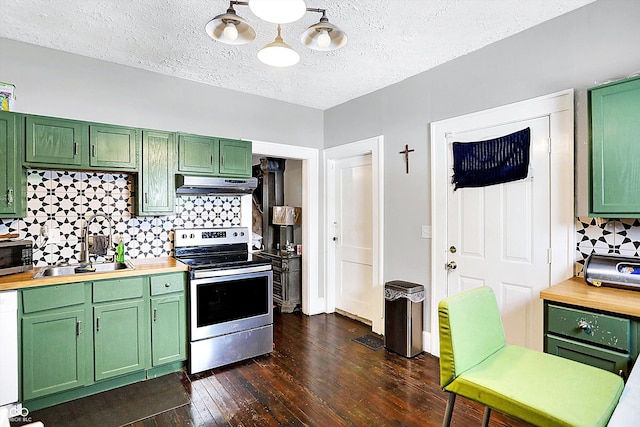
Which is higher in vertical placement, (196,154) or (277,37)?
(277,37)

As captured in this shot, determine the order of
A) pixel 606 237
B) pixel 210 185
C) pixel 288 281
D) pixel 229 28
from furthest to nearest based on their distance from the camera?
pixel 288 281
pixel 210 185
pixel 606 237
pixel 229 28

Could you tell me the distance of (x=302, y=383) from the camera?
2.70 metres

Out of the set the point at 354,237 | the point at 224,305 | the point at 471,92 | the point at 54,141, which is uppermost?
the point at 471,92

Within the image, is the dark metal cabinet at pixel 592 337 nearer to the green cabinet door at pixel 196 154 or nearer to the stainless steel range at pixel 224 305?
the stainless steel range at pixel 224 305

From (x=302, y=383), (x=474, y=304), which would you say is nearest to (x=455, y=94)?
(x=474, y=304)

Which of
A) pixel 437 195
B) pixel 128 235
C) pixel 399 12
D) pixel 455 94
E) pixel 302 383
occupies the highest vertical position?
pixel 399 12

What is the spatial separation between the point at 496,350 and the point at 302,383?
1520 mm

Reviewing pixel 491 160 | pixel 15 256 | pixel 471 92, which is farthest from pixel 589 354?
pixel 15 256

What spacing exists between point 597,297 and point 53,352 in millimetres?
3340

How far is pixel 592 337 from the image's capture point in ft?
5.74

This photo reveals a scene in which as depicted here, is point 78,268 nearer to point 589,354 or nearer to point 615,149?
point 589,354

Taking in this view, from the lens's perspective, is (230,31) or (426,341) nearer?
(230,31)

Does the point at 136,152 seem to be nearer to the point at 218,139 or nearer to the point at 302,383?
the point at 218,139

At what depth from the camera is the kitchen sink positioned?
264 centimetres
